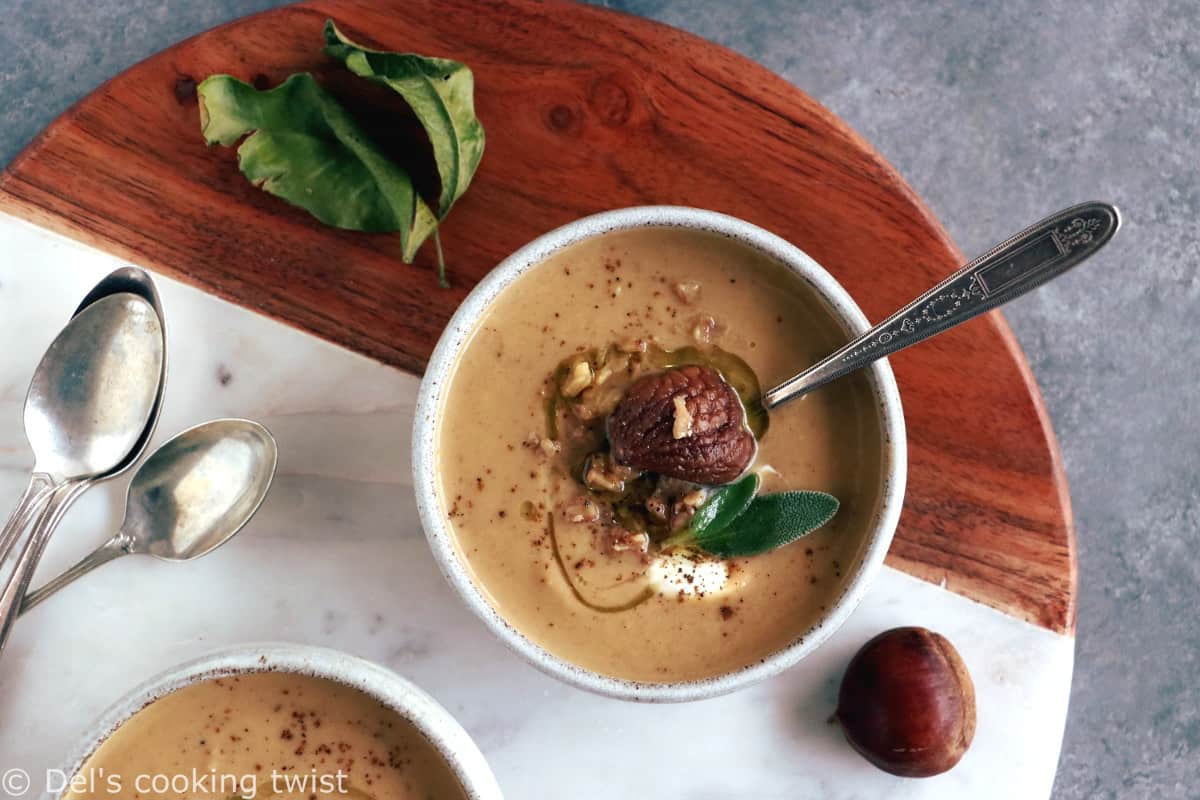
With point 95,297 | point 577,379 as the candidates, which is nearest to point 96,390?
point 95,297

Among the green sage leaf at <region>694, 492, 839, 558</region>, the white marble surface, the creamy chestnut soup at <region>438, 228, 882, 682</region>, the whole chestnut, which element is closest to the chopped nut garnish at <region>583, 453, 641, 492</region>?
the creamy chestnut soup at <region>438, 228, 882, 682</region>

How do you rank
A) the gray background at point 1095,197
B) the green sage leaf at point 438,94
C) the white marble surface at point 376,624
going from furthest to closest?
the gray background at point 1095,197 < the white marble surface at point 376,624 < the green sage leaf at point 438,94

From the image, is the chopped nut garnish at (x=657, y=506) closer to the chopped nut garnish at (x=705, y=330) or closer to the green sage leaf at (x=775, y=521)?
the green sage leaf at (x=775, y=521)

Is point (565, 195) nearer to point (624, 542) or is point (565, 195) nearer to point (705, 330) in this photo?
point (705, 330)

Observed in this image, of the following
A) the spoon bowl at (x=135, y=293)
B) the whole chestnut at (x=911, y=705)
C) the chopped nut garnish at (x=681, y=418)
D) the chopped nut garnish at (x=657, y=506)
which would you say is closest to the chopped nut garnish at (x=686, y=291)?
the chopped nut garnish at (x=681, y=418)

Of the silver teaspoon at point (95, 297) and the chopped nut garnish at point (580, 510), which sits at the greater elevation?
the chopped nut garnish at point (580, 510)

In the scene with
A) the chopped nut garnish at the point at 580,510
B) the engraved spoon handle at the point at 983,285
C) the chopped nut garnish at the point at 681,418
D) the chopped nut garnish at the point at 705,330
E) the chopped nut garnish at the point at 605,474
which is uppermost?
the engraved spoon handle at the point at 983,285

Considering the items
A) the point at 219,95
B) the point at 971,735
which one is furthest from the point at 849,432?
the point at 219,95
